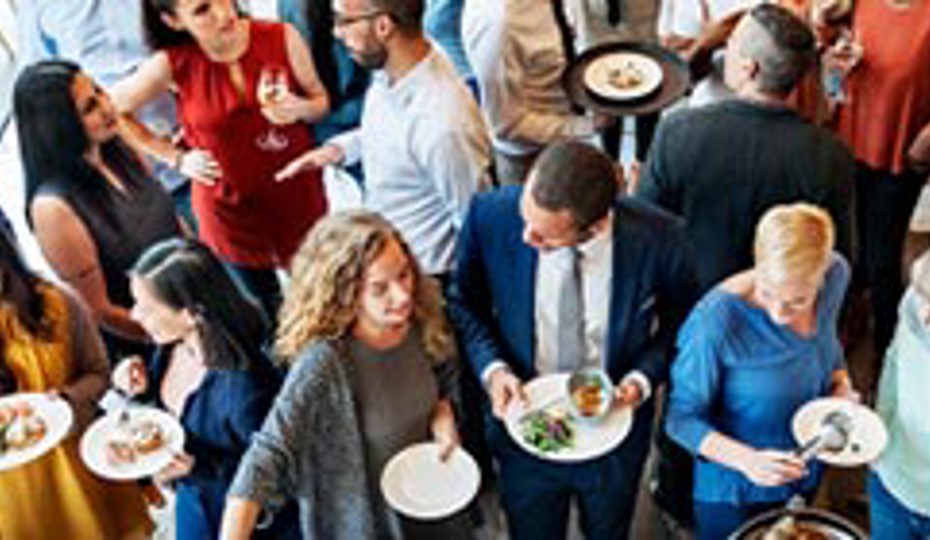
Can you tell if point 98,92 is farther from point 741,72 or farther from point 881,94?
point 881,94

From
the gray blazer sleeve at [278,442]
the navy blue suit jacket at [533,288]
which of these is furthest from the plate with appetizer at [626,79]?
the gray blazer sleeve at [278,442]

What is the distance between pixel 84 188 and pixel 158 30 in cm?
56

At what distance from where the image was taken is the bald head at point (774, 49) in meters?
2.77

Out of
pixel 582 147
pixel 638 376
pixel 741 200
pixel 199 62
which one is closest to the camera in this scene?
pixel 582 147

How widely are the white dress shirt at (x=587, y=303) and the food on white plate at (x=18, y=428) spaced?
1.09m

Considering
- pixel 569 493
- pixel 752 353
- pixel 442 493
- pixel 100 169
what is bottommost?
pixel 569 493

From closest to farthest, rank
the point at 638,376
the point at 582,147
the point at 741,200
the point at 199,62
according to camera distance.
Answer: the point at 582,147
the point at 638,376
the point at 741,200
the point at 199,62

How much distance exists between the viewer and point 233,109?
3.32 m

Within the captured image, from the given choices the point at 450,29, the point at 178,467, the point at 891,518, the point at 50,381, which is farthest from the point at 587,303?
the point at 450,29

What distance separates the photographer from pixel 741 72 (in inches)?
112

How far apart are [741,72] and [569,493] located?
1142 mm

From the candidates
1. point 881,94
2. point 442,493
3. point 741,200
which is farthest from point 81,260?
point 881,94

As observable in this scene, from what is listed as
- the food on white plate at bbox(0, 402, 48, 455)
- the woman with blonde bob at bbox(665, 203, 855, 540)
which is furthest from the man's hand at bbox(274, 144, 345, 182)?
the woman with blonde bob at bbox(665, 203, 855, 540)

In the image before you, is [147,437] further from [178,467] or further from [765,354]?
[765,354]
